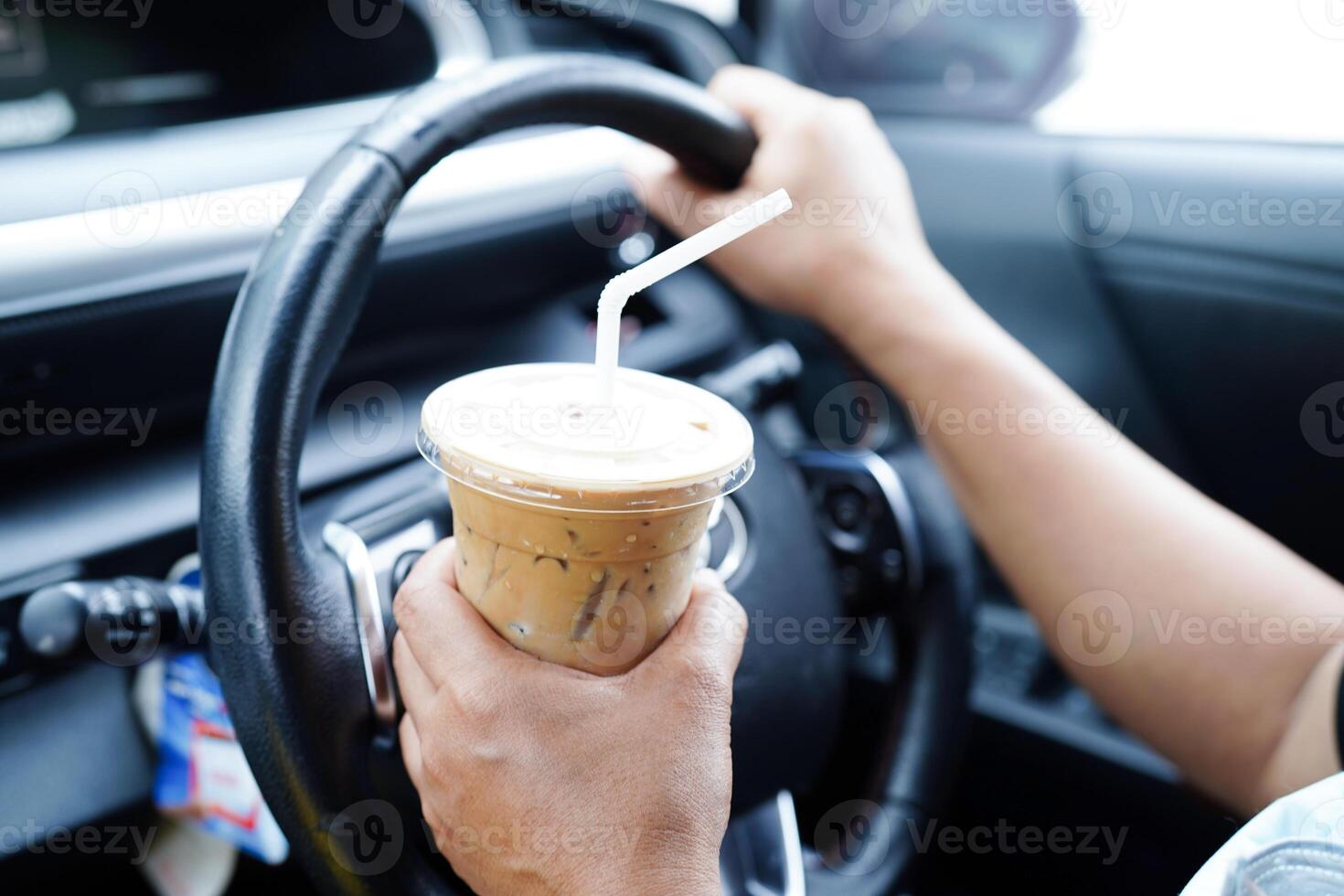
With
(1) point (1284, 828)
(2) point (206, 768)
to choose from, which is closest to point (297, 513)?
(2) point (206, 768)

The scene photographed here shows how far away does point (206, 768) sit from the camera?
0.90m

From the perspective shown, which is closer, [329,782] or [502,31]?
[329,782]

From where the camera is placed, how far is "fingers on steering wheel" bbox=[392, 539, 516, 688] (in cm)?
60

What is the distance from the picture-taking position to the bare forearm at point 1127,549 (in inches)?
39.8

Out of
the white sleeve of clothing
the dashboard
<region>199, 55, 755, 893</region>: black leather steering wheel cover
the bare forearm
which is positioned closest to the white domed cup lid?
<region>199, 55, 755, 893</region>: black leather steering wheel cover

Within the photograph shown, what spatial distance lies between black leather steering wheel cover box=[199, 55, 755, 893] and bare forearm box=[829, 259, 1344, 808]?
53 centimetres

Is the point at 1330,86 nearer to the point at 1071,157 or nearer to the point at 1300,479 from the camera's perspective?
the point at 1071,157

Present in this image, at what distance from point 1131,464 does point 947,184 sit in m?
0.75

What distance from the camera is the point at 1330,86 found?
1.44 metres

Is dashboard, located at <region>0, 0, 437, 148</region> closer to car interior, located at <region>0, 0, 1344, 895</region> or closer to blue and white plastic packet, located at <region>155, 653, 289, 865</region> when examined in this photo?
car interior, located at <region>0, 0, 1344, 895</region>

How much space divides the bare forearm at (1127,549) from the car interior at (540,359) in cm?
11

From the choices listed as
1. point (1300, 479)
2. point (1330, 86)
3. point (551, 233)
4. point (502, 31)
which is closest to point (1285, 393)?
point (1300, 479)

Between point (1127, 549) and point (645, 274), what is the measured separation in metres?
0.68

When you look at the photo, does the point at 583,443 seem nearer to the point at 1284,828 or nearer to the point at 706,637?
the point at 706,637
